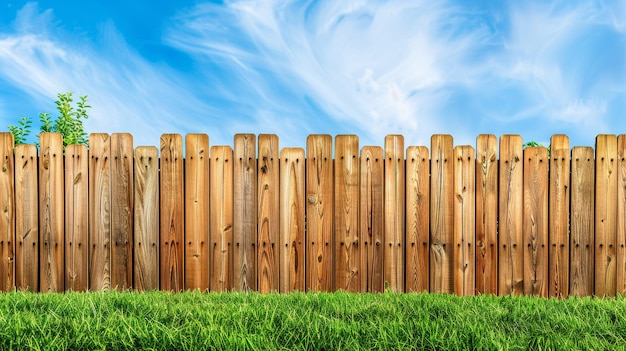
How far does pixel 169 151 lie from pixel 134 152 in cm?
37

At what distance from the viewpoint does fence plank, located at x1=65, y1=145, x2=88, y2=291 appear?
213 inches

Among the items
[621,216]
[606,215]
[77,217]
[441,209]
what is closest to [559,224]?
[606,215]

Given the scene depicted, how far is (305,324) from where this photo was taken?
309cm

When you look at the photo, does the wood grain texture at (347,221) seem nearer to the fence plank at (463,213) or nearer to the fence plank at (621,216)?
the fence plank at (463,213)

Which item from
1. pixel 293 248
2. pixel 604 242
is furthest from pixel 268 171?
pixel 604 242

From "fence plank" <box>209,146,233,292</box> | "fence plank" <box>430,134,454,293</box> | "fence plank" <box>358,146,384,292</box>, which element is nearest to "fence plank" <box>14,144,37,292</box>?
"fence plank" <box>209,146,233,292</box>

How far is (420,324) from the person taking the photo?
306 centimetres

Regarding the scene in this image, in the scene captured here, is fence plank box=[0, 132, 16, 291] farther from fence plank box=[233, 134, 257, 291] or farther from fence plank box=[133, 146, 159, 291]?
fence plank box=[233, 134, 257, 291]

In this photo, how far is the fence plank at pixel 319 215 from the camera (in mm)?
5230

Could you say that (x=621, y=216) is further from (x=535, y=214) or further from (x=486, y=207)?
(x=486, y=207)

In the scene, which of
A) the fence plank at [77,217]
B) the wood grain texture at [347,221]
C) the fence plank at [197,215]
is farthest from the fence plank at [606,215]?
the fence plank at [77,217]

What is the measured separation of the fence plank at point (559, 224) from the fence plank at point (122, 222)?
4.33 m

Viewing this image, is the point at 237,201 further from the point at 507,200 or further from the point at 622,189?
the point at 622,189

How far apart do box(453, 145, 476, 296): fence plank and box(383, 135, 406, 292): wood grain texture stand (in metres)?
0.55
